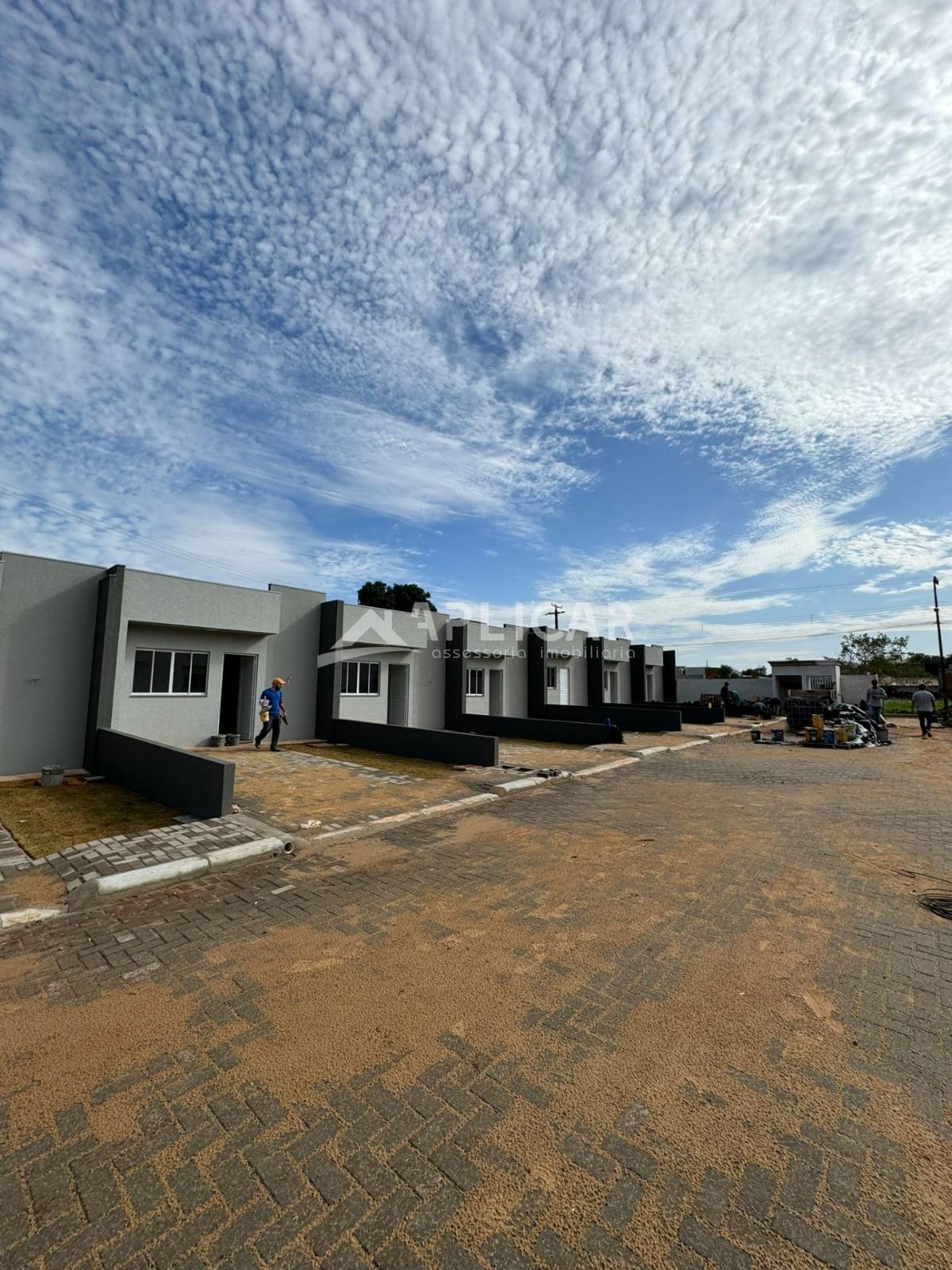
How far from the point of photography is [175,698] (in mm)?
13281

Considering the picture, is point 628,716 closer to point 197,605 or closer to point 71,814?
point 197,605

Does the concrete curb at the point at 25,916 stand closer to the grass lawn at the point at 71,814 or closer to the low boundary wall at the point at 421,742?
the grass lawn at the point at 71,814

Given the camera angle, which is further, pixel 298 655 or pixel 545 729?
pixel 545 729

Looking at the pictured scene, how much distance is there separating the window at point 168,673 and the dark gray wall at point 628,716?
531 inches

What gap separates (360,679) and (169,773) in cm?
910

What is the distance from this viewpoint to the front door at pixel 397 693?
18281 mm

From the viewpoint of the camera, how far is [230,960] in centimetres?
390

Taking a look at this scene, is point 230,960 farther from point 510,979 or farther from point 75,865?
point 75,865

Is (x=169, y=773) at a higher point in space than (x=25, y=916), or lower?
higher

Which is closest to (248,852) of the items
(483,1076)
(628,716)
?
(483,1076)

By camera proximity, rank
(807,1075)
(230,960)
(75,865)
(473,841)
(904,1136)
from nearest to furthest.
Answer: (904,1136) < (807,1075) < (230,960) < (75,865) < (473,841)

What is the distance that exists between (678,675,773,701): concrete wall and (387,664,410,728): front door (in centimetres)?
2899

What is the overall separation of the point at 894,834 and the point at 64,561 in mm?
15188

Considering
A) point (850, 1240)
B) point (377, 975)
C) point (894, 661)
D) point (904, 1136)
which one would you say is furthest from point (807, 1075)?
point (894, 661)
